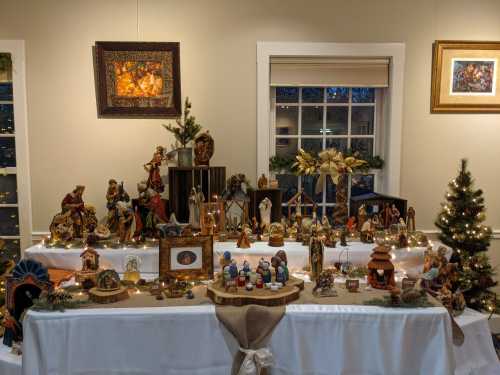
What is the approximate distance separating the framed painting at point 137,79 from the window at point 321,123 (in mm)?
995

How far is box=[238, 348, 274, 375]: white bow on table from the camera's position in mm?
2297

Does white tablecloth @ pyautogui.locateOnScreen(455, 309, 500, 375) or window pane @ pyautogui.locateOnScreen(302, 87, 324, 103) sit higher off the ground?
window pane @ pyautogui.locateOnScreen(302, 87, 324, 103)

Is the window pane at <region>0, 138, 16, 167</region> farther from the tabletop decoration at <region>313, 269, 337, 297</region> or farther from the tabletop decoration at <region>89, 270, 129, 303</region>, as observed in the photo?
the tabletop decoration at <region>313, 269, 337, 297</region>

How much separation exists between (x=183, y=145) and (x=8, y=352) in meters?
2.00

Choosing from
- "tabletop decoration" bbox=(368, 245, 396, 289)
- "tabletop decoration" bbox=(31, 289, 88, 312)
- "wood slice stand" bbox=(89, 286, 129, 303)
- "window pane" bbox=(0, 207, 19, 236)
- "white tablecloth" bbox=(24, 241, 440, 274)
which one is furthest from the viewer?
"window pane" bbox=(0, 207, 19, 236)

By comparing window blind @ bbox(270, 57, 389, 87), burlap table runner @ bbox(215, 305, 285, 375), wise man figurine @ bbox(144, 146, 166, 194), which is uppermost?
window blind @ bbox(270, 57, 389, 87)

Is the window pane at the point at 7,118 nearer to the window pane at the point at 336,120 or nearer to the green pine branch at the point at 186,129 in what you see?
the green pine branch at the point at 186,129

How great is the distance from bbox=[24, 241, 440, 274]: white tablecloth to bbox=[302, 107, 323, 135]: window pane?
1.35 meters

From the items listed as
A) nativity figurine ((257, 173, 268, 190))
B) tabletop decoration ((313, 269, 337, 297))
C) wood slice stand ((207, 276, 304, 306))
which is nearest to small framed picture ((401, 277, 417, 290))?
tabletop decoration ((313, 269, 337, 297))

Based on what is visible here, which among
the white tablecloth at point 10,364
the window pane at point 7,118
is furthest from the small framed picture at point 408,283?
the window pane at point 7,118

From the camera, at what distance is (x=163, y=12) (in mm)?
3811

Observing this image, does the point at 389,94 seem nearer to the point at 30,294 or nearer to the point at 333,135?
the point at 333,135

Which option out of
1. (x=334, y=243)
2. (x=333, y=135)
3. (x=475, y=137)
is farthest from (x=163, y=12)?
(x=475, y=137)

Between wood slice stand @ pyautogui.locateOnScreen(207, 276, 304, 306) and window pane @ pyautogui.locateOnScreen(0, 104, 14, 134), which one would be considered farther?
window pane @ pyautogui.locateOnScreen(0, 104, 14, 134)
